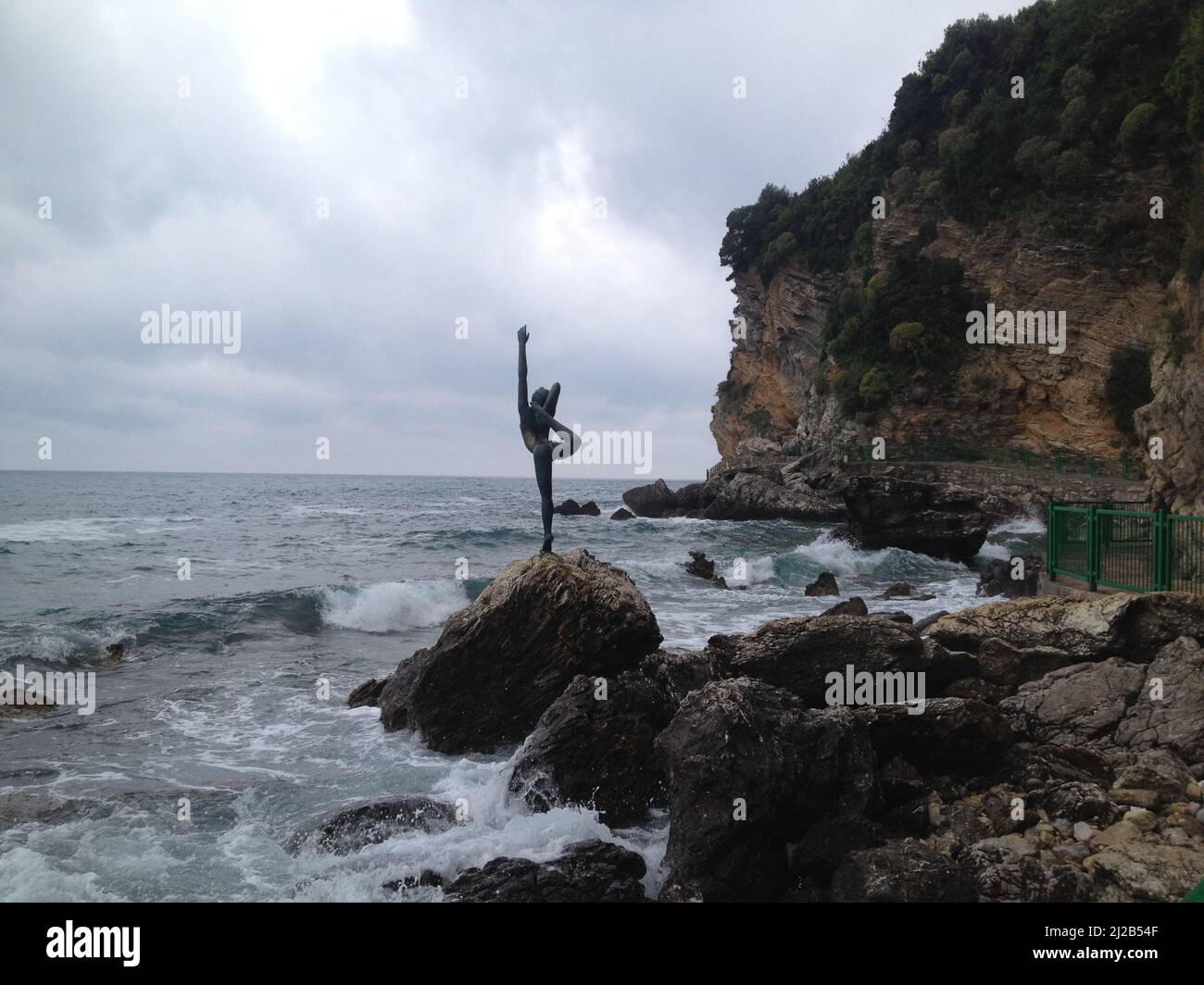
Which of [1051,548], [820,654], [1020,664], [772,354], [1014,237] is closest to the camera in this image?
[820,654]

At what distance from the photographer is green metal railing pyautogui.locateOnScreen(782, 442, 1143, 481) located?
30844 mm

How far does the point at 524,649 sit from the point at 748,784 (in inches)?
144

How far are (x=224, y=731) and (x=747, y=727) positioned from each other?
7.51 metres

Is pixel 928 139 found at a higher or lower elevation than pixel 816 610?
higher

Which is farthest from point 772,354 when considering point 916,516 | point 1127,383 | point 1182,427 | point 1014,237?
point 1182,427

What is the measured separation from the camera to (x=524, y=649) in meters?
8.23

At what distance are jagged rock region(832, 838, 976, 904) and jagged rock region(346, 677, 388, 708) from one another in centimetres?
765

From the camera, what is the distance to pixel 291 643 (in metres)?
15.0

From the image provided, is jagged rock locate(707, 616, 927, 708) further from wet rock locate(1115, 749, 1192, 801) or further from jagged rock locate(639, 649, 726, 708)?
wet rock locate(1115, 749, 1192, 801)

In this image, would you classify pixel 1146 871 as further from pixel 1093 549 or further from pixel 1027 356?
pixel 1027 356

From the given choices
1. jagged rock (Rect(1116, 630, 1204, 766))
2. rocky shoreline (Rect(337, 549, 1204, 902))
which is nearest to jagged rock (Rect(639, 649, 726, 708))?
rocky shoreline (Rect(337, 549, 1204, 902))

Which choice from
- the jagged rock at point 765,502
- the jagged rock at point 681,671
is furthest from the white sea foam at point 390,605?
the jagged rock at point 765,502
